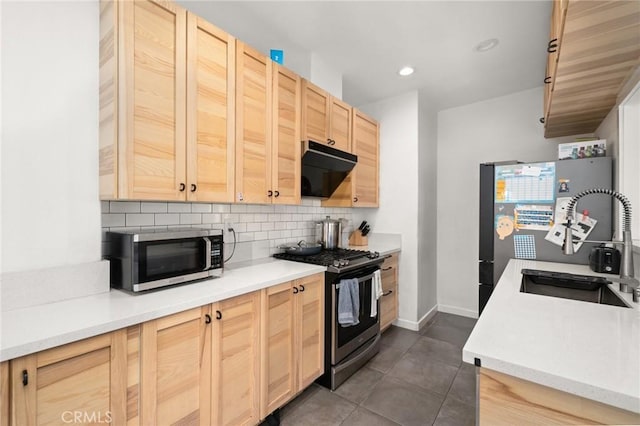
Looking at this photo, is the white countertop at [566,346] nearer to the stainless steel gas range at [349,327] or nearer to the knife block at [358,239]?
the stainless steel gas range at [349,327]

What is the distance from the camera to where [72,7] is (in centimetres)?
132

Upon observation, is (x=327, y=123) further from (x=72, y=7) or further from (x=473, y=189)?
(x=473, y=189)

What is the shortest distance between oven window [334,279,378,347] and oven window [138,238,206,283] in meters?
1.02

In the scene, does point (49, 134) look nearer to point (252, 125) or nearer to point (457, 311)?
point (252, 125)

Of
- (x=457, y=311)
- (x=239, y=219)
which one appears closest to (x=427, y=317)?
(x=457, y=311)

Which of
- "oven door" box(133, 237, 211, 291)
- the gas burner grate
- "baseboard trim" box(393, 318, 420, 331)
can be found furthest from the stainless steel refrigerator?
"oven door" box(133, 237, 211, 291)

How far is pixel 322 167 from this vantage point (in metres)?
2.55

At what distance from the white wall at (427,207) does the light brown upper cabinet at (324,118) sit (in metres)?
1.01

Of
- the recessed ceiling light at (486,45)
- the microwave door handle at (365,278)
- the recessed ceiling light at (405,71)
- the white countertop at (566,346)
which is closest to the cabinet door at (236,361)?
the microwave door handle at (365,278)

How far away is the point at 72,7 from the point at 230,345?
181 centimetres

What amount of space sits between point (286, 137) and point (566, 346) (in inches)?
75.3

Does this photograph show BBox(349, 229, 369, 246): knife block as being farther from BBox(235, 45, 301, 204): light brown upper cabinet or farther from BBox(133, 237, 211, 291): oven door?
BBox(133, 237, 211, 291): oven door

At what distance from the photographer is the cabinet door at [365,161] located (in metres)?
3.01

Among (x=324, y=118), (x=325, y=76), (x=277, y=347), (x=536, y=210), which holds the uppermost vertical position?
(x=325, y=76)
